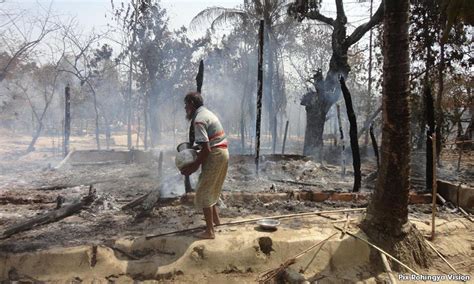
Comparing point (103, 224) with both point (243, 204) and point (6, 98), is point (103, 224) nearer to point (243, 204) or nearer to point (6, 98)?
point (243, 204)

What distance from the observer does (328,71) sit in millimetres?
14977

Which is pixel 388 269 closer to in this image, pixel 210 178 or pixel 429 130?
pixel 210 178

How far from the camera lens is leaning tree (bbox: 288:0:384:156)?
47.1 ft

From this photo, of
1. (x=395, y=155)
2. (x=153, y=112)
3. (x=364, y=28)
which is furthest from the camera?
(x=153, y=112)

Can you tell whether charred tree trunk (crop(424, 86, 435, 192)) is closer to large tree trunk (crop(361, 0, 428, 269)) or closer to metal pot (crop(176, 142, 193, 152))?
large tree trunk (crop(361, 0, 428, 269))

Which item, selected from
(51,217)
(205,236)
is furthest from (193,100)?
(51,217)

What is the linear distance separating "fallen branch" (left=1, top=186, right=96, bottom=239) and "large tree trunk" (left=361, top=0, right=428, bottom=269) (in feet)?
14.6

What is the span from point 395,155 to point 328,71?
36.6 ft

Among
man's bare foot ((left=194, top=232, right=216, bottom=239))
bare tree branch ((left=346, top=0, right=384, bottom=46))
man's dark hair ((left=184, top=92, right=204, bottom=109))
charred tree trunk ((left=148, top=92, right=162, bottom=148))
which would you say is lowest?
man's bare foot ((left=194, top=232, right=216, bottom=239))

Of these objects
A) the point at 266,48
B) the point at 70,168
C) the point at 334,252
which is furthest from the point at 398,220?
the point at 266,48

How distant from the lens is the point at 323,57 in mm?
28016

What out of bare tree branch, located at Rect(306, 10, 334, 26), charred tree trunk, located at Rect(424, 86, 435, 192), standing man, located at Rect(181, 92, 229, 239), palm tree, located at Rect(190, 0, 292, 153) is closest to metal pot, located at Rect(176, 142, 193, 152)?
standing man, located at Rect(181, 92, 229, 239)

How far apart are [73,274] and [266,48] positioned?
54.5 feet

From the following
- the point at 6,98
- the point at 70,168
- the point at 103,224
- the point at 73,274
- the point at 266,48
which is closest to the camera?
the point at 73,274
